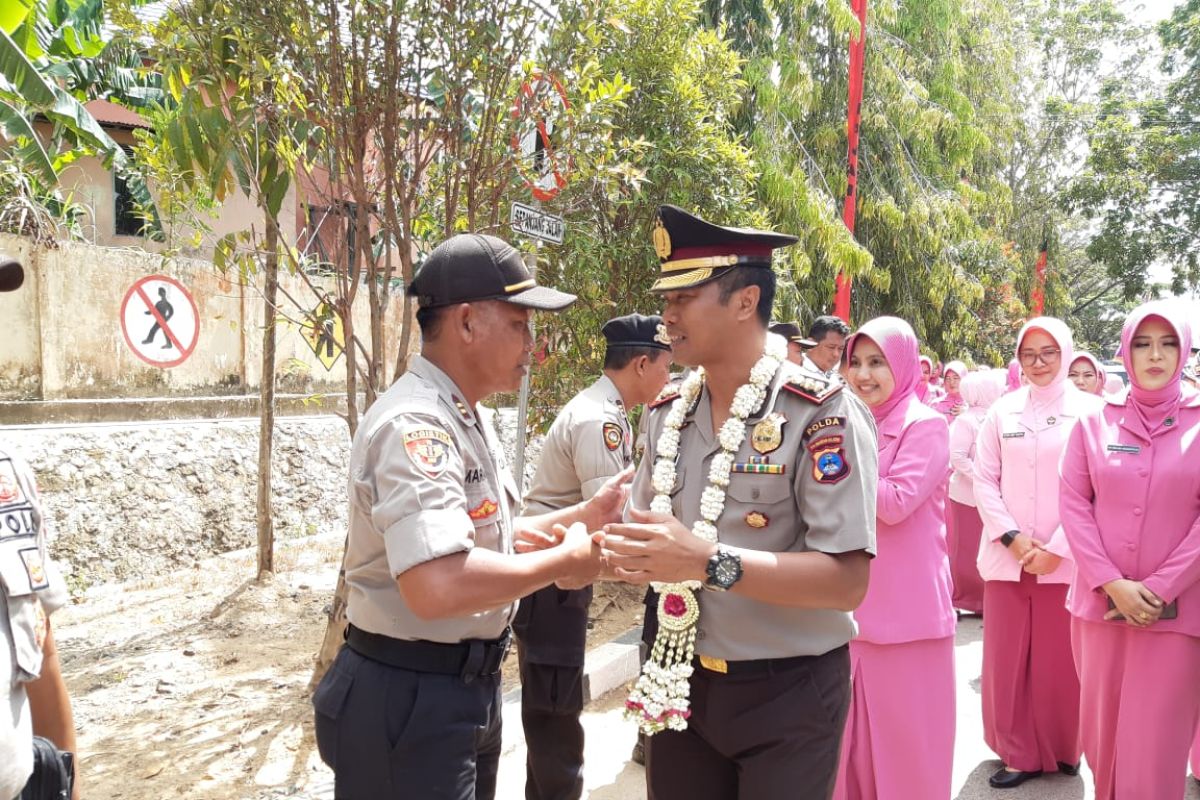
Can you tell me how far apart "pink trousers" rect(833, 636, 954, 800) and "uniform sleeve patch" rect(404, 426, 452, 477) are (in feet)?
7.02

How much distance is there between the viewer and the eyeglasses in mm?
4727

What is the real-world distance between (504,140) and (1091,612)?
3517mm

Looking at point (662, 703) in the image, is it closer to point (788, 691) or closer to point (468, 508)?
point (788, 691)

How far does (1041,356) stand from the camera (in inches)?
187

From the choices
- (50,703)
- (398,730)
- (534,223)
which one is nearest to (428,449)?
(398,730)

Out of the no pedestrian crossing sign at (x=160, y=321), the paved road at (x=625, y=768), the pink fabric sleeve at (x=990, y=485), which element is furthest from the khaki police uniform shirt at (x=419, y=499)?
the no pedestrian crossing sign at (x=160, y=321)

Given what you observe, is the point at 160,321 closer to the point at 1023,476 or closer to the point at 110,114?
the point at 1023,476

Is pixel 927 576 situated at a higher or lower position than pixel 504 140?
lower

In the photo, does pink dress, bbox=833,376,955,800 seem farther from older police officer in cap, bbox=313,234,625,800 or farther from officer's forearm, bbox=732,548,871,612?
older police officer in cap, bbox=313,234,625,800

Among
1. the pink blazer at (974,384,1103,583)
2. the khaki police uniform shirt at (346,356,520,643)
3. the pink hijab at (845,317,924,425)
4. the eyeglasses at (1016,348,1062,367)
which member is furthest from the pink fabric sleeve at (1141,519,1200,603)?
the khaki police uniform shirt at (346,356,520,643)

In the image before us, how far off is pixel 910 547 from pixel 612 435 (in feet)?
4.30

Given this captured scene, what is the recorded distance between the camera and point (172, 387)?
788 cm

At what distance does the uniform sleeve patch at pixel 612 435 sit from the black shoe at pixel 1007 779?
8.44 feet

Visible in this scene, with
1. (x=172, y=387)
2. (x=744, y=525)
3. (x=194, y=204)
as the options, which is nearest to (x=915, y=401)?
(x=744, y=525)
